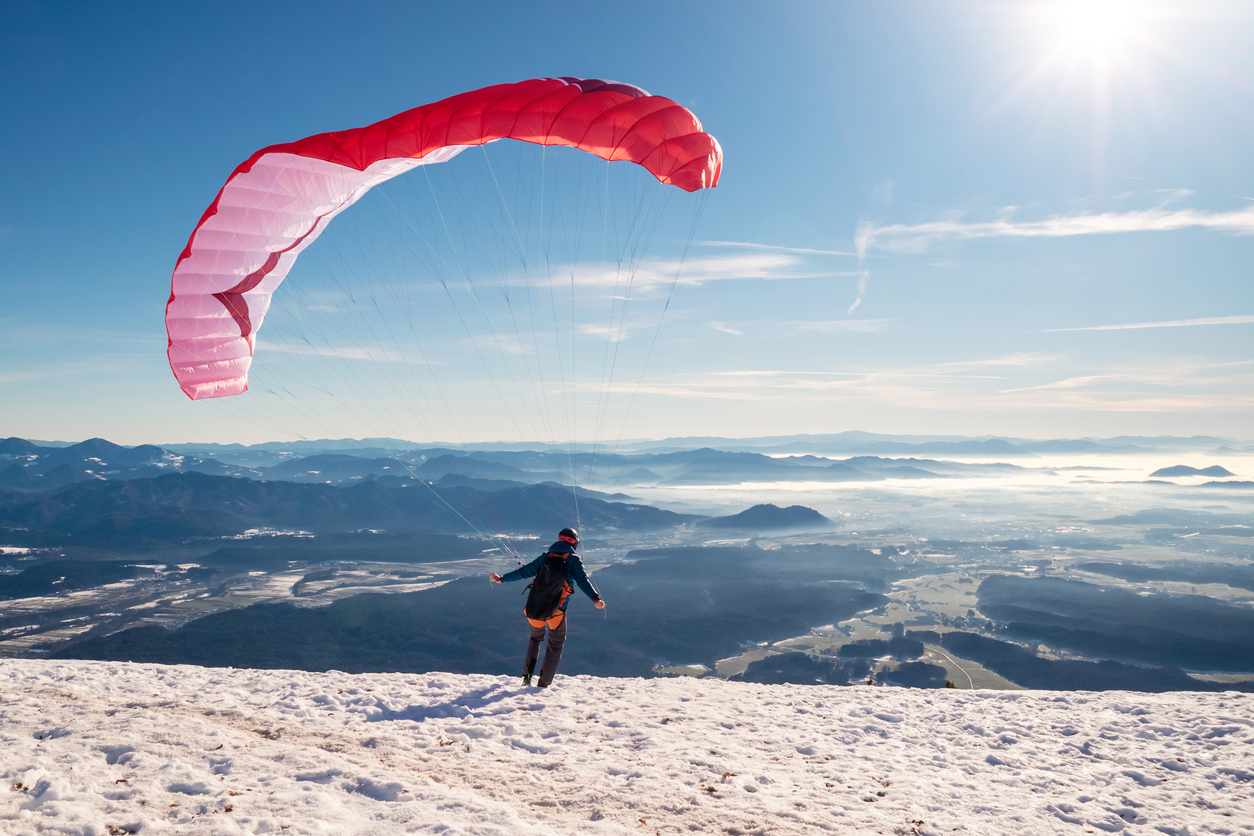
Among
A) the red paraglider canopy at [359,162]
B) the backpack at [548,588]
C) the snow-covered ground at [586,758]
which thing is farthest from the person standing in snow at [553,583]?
the red paraglider canopy at [359,162]

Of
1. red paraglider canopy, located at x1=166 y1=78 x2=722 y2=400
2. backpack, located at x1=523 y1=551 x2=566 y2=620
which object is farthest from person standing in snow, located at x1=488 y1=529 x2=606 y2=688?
red paraglider canopy, located at x1=166 y1=78 x2=722 y2=400

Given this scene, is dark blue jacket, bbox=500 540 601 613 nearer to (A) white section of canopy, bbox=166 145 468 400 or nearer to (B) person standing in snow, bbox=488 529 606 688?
(B) person standing in snow, bbox=488 529 606 688

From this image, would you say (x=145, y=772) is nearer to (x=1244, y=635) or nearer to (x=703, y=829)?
(x=703, y=829)

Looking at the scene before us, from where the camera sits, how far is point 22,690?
1070 centimetres

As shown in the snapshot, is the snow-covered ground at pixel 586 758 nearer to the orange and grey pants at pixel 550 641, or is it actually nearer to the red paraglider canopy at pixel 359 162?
the orange and grey pants at pixel 550 641

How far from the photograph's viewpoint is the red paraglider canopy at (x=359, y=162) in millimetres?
10781

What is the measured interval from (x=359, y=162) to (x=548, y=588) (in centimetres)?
881

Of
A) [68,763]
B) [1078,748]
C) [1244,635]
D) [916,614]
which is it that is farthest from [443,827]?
[1244,635]

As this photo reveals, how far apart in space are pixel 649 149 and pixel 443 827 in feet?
36.9

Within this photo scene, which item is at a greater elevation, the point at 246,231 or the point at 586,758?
the point at 246,231

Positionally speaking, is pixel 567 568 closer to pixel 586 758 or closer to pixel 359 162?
pixel 586 758

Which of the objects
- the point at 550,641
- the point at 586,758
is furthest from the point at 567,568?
the point at 586,758

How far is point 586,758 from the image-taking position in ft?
26.8

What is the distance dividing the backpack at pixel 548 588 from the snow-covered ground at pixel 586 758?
1673mm
